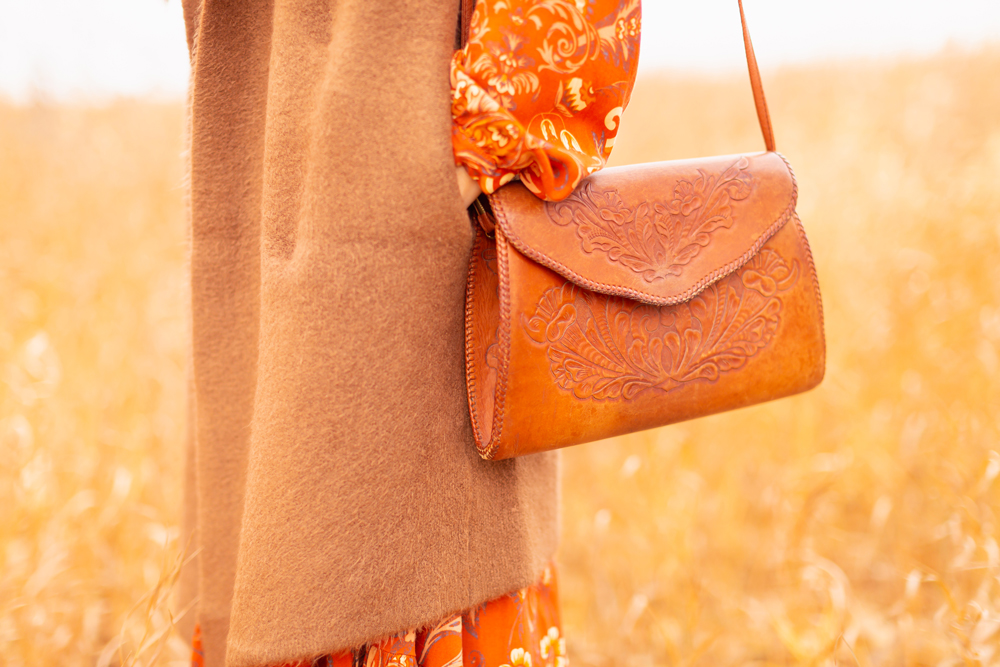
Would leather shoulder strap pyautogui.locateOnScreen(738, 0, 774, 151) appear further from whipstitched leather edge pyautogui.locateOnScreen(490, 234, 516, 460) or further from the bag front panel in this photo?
whipstitched leather edge pyautogui.locateOnScreen(490, 234, 516, 460)

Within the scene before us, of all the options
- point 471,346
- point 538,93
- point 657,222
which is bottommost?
point 471,346

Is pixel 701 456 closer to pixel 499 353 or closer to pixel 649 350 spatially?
pixel 649 350

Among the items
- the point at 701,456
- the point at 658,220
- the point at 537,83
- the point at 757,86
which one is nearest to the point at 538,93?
the point at 537,83

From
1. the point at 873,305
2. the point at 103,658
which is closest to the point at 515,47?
the point at 103,658

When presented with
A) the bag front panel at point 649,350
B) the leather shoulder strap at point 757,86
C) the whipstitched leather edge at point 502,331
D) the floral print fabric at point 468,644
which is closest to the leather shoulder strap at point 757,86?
the leather shoulder strap at point 757,86

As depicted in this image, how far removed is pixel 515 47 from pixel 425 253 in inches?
8.7

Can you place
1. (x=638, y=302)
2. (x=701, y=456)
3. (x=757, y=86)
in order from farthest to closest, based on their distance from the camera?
(x=701, y=456) → (x=757, y=86) → (x=638, y=302)

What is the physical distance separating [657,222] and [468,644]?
571 mm

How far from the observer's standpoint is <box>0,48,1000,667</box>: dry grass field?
1.38 m

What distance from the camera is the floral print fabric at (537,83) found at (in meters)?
0.61

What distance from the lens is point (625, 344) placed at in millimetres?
712

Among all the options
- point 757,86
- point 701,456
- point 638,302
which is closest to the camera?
point 638,302

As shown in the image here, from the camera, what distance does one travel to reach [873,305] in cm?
221

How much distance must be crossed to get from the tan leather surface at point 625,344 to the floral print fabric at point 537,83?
5 cm
